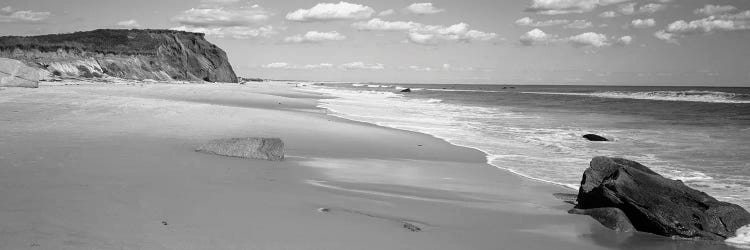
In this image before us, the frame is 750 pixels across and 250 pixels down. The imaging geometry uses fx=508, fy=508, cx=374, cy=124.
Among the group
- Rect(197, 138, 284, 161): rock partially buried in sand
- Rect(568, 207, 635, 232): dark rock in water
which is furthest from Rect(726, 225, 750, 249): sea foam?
Rect(197, 138, 284, 161): rock partially buried in sand

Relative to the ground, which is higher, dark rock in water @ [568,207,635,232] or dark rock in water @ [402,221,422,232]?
dark rock in water @ [402,221,422,232]

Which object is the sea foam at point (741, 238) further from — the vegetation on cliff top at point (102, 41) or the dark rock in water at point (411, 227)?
the vegetation on cliff top at point (102, 41)

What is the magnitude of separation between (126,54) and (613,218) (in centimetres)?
6797

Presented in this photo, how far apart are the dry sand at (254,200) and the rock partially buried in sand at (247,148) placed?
0.26m

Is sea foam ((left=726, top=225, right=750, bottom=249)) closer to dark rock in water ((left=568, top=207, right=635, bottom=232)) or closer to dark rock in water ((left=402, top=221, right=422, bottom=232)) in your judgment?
dark rock in water ((left=568, top=207, right=635, bottom=232))

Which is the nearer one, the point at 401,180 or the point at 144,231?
the point at 144,231

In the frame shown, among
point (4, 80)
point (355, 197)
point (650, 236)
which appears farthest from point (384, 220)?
point (4, 80)

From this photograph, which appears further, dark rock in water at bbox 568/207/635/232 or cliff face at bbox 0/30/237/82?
cliff face at bbox 0/30/237/82

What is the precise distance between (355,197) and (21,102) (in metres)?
14.8

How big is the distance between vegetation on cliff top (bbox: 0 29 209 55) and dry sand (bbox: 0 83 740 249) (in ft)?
165

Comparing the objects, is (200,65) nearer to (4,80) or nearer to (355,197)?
(4,80)

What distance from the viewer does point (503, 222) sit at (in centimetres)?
642

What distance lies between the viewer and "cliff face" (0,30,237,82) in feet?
168

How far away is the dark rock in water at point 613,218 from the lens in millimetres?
6336
